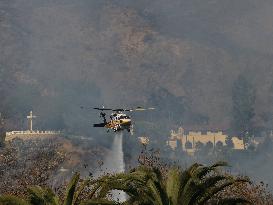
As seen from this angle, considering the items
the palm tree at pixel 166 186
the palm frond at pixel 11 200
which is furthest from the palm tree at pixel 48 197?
the palm tree at pixel 166 186

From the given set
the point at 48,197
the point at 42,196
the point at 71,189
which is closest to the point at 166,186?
the point at 71,189

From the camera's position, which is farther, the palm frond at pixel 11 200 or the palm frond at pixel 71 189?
the palm frond at pixel 11 200

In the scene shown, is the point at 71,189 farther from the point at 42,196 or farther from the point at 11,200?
the point at 11,200

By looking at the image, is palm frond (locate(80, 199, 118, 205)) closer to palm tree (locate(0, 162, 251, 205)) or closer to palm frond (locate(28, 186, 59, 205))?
palm tree (locate(0, 162, 251, 205))

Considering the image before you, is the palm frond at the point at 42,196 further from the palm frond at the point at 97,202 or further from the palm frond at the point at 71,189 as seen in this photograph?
the palm frond at the point at 97,202

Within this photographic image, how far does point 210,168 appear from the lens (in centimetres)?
3562

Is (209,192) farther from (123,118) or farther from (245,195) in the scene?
(123,118)

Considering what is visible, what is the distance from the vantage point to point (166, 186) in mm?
36750

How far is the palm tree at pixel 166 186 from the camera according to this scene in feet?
118

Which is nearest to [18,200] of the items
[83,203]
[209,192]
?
[83,203]

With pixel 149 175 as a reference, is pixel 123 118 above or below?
above

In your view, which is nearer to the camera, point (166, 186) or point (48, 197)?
point (166, 186)

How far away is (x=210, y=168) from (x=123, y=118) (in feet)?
268

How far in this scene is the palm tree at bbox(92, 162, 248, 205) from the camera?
118 ft
